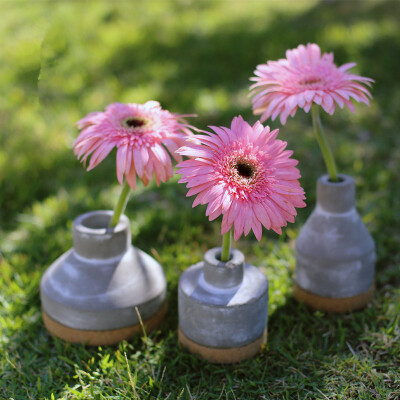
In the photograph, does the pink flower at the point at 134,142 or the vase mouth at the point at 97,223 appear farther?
the vase mouth at the point at 97,223

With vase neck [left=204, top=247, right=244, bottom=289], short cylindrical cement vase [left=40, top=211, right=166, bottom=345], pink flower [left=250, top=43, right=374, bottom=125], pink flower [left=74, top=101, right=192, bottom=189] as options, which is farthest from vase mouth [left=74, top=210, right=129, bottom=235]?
pink flower [left=250, top=43, right=374, bottom=125]

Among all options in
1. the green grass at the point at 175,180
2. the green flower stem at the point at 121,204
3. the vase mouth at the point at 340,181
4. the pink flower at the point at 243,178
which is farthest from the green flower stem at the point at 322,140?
the green flower stem at the point at 121,204

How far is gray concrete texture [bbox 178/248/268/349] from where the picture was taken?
1.61 meters

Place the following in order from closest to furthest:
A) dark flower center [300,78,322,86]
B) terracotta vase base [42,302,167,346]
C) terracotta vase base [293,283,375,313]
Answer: dark flower center [300,78,322,86]
terracotta vase base [42,302,167,346]
terracotta vase base [293,283,375,313]

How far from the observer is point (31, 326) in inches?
76.5

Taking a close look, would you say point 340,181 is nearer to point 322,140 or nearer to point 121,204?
point 322,140

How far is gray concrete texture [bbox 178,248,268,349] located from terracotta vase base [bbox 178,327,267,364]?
18 mm

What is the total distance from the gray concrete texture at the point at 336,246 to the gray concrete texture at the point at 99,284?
0.60 m

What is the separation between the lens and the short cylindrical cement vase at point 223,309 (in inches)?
63.6

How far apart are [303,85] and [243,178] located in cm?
42

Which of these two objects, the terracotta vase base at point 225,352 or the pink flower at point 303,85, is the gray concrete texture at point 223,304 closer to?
the terracotta vase base at point 225,352

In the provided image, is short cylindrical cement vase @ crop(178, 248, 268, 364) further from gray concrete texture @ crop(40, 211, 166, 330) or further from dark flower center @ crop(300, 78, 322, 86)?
dark flower center @ crop(300, 78, 322, 86)

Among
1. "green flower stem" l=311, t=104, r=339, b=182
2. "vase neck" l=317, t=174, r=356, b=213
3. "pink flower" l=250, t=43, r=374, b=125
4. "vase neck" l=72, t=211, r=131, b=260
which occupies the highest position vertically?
"pink flower" l=250, t=43, r=374, b=125

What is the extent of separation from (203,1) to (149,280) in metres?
5.32
